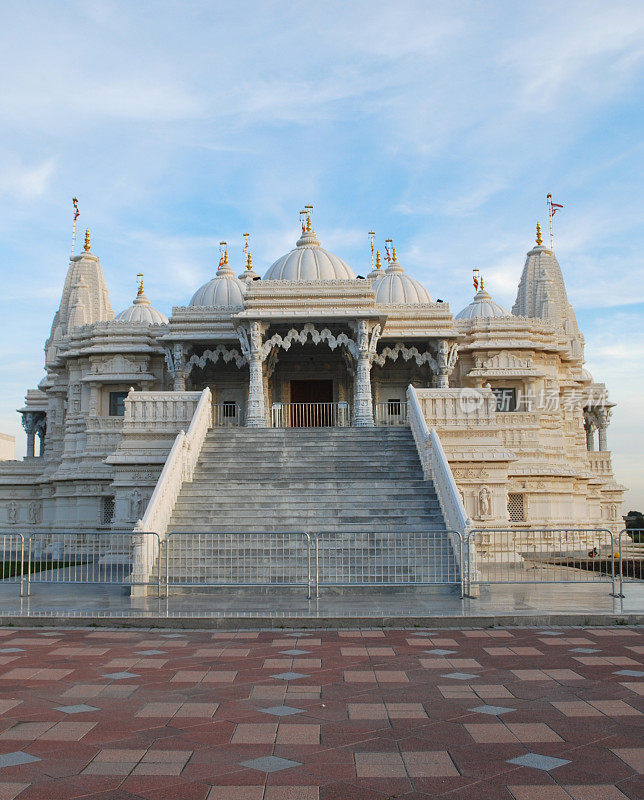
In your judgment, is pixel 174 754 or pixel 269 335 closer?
pixel 174 754

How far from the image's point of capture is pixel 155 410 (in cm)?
2203

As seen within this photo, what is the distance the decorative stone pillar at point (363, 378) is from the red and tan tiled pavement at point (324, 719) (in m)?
15.1

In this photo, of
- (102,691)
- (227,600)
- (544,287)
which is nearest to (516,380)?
(544,287)

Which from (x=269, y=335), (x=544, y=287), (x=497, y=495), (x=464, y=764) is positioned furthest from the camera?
(x=544, y=287)

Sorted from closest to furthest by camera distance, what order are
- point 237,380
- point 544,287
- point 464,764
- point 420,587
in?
point 464,764 < point 420,587 < point 237,380 < point 544,287

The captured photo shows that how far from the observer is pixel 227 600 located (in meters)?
13.1

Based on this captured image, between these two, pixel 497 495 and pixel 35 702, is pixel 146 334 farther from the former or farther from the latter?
pixel 35 702

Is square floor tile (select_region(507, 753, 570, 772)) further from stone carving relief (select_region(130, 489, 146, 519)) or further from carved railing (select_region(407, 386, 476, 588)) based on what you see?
stone carving relief (select_region(130, 489, 146, 519))

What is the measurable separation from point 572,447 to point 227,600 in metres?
21.0

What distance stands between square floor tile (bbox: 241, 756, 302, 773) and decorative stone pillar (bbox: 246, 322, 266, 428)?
Answer: 758 inches

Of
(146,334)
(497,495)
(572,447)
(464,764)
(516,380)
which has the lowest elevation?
(464,764)

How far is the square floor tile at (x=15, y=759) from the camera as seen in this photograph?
17.3 feet

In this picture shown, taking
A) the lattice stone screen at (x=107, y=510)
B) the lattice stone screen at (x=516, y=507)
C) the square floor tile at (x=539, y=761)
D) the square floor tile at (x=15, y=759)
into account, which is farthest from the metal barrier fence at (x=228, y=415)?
the square floor tile at (x=539, y=761)

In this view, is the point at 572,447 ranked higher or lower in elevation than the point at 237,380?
lower
